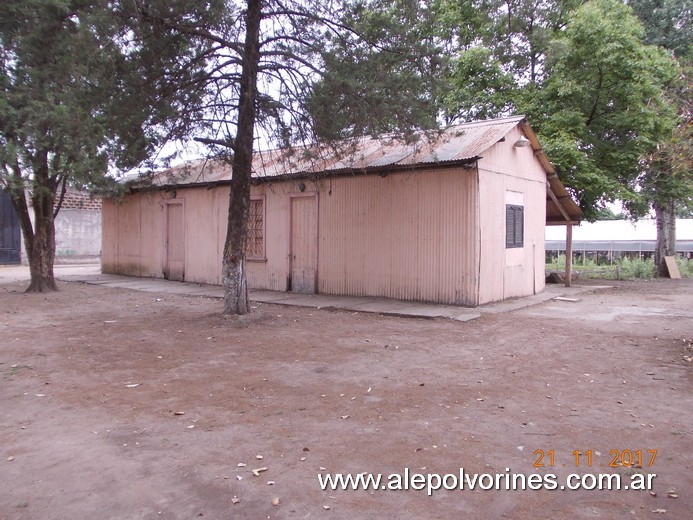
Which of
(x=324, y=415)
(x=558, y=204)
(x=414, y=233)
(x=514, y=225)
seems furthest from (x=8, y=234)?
(x=324, y=415)

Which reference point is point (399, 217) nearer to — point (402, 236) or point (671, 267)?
point (402, 236)

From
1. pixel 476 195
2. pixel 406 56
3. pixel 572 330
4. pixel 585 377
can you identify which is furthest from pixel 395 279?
pixel 585 377

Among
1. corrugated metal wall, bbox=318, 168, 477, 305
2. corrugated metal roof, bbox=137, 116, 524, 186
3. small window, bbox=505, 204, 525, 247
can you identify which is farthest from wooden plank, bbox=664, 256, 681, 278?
corrugated metal wall, bbox=318, 168, 477, 305

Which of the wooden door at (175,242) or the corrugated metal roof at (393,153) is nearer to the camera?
the corrugated metal roof at (393,153)

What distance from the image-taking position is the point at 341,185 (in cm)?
1330

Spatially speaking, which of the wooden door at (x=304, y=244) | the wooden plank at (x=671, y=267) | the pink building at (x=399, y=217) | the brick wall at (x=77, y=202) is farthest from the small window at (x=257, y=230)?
the wooden plank at (x=671, y=267)

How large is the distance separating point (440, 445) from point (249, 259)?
1188 centimetres

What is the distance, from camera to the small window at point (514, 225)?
12.8 m

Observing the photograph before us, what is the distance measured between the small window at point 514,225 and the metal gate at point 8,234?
75.6 ft

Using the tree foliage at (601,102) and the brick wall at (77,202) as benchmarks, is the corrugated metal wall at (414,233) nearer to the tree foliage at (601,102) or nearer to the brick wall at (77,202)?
the tree foliage at (601,102)

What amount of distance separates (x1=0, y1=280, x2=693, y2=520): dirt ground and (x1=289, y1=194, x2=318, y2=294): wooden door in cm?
455

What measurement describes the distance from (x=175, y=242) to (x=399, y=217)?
8.82 metres

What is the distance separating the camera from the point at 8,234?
24.8m

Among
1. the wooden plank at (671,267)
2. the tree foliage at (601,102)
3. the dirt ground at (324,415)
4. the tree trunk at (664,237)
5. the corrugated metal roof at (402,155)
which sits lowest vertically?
the dirt ground at (324,415)
